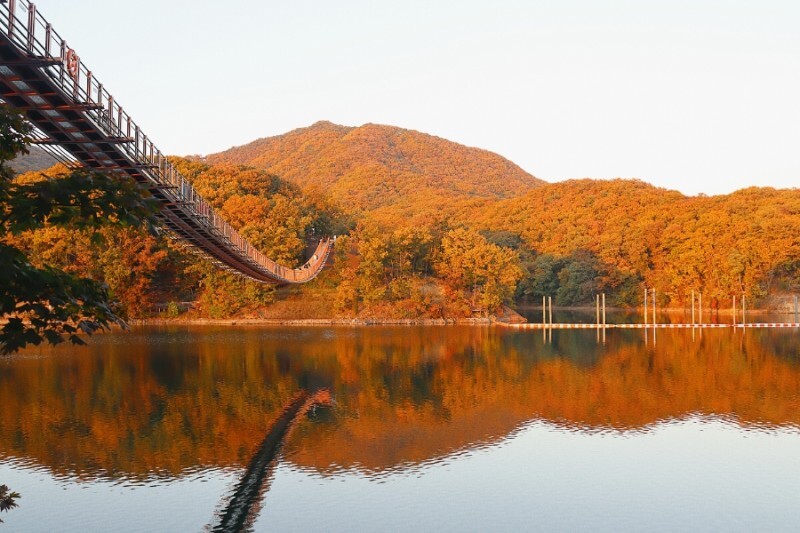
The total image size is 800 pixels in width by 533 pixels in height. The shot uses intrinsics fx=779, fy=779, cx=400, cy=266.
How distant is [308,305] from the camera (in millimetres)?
41469

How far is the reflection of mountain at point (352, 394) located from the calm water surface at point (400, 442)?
7 cm

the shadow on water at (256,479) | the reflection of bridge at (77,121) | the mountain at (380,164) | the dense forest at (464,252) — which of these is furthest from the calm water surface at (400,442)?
the mountain at (380,164)

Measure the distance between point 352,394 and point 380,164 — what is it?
109m

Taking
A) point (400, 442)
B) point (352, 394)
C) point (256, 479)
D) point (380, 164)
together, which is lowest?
point (256, 479)

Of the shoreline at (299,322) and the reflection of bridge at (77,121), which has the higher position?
the reflection of bridge at (77,121)

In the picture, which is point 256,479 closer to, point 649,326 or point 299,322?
point 299,322

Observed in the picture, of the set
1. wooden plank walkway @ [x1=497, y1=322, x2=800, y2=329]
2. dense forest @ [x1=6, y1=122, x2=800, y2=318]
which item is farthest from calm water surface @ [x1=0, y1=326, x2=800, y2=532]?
wooden plank walkway @ [x1=497, y1=322, x2=800, y2=329]

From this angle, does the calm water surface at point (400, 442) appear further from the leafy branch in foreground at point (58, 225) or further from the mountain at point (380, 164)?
the mountain at point (380, 164)

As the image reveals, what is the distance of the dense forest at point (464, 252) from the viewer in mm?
40312

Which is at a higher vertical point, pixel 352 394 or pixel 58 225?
pixel 58 225

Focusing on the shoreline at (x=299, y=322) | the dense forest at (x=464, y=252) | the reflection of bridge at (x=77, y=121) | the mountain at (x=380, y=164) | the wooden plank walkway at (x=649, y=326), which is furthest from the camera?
the mountain at (x=380, y=164)

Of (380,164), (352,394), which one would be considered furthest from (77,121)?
(380,164)

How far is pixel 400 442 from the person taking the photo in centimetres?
1339

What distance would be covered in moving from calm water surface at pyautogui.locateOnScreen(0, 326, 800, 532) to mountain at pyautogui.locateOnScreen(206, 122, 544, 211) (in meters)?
79.8
